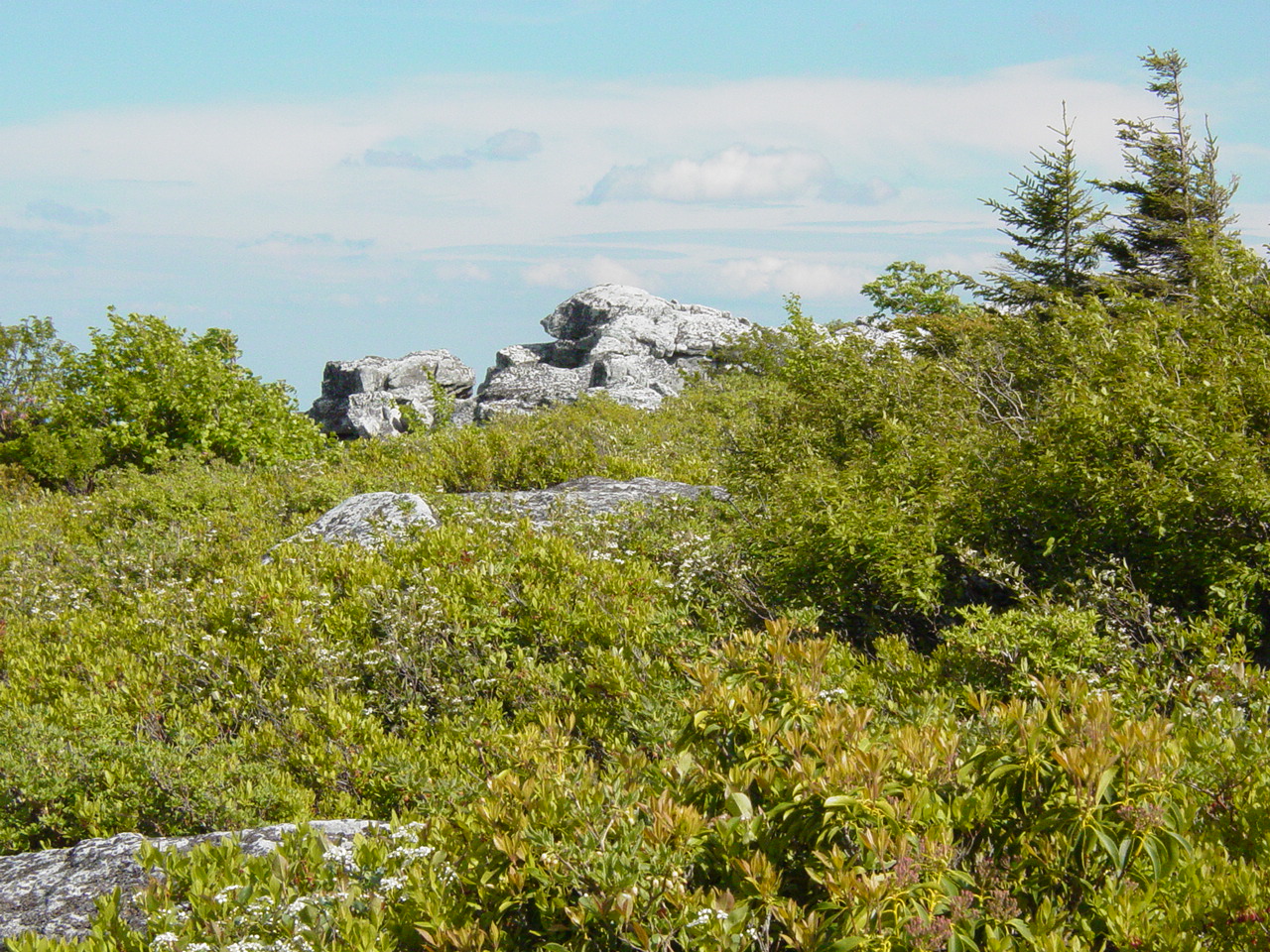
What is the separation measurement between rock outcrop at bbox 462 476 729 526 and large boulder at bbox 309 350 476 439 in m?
15.3

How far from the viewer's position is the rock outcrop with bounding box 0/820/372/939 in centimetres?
393

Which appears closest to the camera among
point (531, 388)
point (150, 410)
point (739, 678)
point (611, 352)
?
point (739, 678)

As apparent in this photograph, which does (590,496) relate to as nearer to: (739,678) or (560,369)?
(739,678)

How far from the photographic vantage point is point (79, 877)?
4211mm

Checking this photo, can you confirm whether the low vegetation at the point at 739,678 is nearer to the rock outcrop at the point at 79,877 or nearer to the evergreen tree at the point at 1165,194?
the rock outcrop at the point at 79,877

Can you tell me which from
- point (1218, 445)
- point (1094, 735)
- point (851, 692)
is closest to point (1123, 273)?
point (1218, 445)

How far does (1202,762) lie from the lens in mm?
3352

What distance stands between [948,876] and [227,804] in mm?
3696

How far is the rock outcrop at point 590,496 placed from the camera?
995 centimetres

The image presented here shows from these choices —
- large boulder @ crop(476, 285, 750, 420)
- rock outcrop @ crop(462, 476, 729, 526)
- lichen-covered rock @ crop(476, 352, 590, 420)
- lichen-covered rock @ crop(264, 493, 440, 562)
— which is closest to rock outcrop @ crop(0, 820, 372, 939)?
lichen-covered rock @ crop(264, 493, 440, 562)

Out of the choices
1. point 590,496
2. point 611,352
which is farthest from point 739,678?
point 611,352

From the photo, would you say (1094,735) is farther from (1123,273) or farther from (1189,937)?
(1123,273)

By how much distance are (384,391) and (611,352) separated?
6900mm

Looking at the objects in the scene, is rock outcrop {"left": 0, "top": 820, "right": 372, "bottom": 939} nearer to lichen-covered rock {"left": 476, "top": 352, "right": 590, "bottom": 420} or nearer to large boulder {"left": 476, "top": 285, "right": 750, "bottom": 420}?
large boulder {"left": 476, "top": 285, "right": 750, "bottom": 420}
